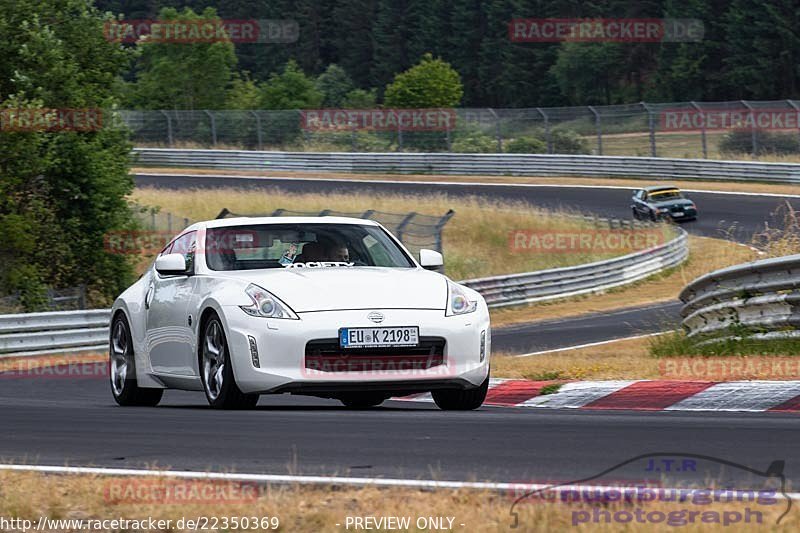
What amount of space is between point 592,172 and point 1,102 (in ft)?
110

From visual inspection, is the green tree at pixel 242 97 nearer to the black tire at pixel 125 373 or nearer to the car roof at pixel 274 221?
the black tire at pixel 125 373

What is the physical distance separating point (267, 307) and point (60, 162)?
19.3 meters

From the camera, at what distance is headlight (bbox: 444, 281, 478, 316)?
9.15 metres

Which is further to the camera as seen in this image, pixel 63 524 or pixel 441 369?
pixel 441 369

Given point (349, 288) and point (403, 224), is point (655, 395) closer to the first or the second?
point (349, 288)

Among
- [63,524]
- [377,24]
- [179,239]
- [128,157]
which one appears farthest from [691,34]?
[63,524]

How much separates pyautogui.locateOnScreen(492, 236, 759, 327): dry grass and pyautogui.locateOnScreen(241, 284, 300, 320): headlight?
1899cm

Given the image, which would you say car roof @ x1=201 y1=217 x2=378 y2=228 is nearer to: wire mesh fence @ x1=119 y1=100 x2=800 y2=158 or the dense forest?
wire mesh fence @ x1=119 y1=100 x2=800 y2=158

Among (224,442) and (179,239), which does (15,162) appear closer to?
(179,239)

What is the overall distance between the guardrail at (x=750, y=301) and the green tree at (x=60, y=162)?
14438 millimetres

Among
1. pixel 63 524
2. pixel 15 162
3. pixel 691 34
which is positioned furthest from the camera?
pixel 691 34

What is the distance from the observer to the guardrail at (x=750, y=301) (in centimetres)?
1203

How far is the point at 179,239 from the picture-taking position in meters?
10.7

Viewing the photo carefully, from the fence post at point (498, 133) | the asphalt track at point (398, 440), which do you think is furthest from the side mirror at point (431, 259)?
the fence post at point (498, 133)
